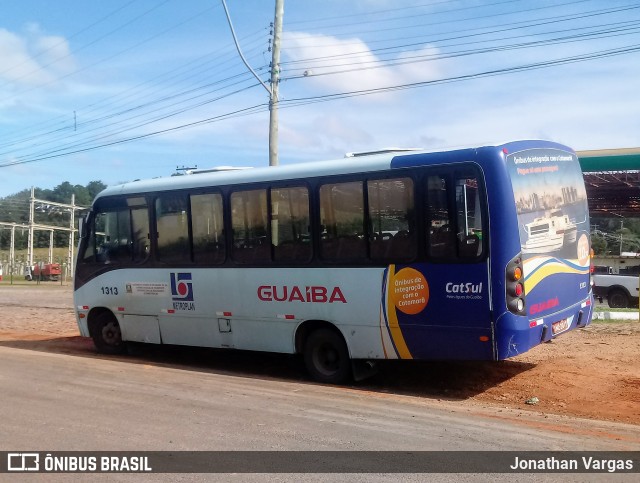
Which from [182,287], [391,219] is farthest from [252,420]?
[182,287]

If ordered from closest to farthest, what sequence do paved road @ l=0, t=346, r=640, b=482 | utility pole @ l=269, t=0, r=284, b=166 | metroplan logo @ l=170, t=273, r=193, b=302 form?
paved road @ l=0, t=346, r=640, b=482 → metroplan logo @ l=170, t=273, r=193, b=302 → utility pole @ l=269, t=0, r=284, b=166

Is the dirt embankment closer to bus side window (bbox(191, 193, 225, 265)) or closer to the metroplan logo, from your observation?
the metroplan logo

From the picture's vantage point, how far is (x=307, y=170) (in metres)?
9.93

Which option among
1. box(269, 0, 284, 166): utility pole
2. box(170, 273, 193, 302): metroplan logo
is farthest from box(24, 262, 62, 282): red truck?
box(170, 273, 193, 302): metroplan logo

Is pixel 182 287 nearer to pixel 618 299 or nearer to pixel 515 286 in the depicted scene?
pixel 515 286

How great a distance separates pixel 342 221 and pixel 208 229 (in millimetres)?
2623

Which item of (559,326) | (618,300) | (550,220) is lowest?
(618,300)

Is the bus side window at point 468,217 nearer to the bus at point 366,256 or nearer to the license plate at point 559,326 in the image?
the bus at point 366,256

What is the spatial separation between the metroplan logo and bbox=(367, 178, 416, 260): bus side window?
11.9ft

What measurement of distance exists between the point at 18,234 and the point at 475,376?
380ft

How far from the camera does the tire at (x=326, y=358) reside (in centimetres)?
970

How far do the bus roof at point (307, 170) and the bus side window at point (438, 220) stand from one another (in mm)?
328

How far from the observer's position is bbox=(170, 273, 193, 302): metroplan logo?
11.3m

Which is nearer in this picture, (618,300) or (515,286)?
(515,286)
